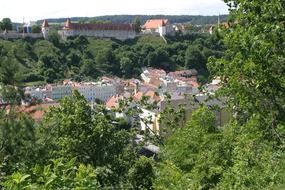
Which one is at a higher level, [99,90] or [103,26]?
[103,26]

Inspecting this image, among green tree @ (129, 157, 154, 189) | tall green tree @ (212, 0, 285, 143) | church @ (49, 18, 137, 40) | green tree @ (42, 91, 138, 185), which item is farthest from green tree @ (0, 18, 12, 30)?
tall green tree @ (212, 0, 285, 143)

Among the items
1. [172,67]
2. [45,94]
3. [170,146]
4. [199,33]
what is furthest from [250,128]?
[199,33]

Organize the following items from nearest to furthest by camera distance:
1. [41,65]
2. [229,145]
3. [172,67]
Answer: [229,145]
[41,65]
[172,67]

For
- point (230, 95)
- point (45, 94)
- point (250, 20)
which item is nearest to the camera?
point (250, 20)

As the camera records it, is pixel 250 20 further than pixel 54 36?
No

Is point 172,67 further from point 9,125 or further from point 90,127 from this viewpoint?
point 9,125

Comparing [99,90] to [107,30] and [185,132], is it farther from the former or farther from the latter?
[185,132]

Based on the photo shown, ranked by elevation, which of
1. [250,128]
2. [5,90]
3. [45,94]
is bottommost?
[45,94]

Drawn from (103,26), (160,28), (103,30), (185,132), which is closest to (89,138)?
(185,132)

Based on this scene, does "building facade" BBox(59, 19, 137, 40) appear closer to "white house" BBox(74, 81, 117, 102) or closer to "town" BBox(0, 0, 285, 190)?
"white house" BBox(74, 81, 117, 102)
